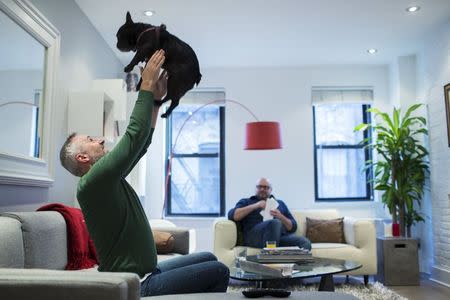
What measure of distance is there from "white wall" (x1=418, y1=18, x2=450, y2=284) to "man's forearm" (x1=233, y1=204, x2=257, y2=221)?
1.94m

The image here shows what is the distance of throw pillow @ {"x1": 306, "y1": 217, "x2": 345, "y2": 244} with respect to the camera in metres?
4.55

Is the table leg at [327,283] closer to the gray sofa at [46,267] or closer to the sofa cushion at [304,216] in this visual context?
the gray sofa at [46,267]

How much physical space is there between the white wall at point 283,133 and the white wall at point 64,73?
1.64m

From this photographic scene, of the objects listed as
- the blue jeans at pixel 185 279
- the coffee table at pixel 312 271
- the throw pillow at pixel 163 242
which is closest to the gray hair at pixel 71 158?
the blue jeans at pixel 185 279

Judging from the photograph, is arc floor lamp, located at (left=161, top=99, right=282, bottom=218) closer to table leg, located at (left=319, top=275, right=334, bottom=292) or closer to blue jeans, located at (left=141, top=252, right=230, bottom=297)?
table leg, located at (left=319, top=275, right=334, bottom=292)

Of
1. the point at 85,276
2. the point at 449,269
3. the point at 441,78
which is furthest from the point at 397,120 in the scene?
the point at 85,276

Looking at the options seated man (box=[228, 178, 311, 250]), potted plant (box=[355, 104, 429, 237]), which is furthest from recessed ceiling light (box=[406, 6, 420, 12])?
seated man (box=[228, 178, 311, 250])

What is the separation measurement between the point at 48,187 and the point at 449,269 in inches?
148

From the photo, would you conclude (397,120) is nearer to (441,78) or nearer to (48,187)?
(441,78)

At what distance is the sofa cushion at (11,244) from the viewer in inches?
73.8

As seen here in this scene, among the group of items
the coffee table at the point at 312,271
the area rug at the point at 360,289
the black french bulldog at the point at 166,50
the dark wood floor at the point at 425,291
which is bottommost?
the dark wood floor at the point at 425,291

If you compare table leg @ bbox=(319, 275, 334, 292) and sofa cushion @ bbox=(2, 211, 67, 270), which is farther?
table leg @ bbox=(319, 275, 334, 292)

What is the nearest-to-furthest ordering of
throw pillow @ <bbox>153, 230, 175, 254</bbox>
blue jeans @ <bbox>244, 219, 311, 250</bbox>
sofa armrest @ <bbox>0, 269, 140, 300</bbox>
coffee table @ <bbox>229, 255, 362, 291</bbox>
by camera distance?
sofa armrest @ <bbox>0, 269, 140, 300</bbox>, coffee table @ <bbox>229, 255, 362, 291</bbox>, throw pillow @ <bbox>153, 230, 175, 254</bbox>, blue jeans @ <bbox>244, 219, 311, 250</bbox>

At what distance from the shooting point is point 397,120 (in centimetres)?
496
